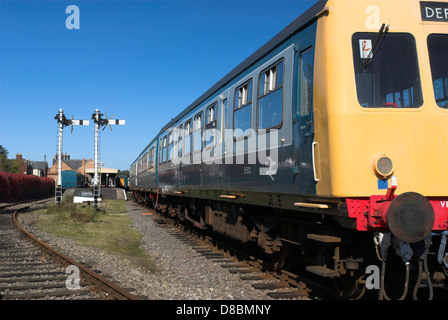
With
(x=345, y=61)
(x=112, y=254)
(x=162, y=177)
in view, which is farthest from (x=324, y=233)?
(x=162, y=177)

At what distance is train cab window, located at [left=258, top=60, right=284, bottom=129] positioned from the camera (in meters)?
5.83

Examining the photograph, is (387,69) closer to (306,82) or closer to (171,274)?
(306,82)

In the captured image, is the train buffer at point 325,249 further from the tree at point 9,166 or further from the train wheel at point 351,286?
the tree at point 9,166

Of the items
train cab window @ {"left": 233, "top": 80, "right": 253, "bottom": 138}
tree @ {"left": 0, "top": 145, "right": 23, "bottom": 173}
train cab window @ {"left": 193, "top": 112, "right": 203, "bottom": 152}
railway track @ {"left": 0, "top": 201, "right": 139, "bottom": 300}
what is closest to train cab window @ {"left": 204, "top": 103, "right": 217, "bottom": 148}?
train cab window @ {"left": 193, "top": 112, "right": 203, "bottom": 152}

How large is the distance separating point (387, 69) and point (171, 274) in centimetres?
506

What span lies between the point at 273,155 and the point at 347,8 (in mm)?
2135

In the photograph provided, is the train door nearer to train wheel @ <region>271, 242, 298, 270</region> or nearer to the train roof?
the train roof

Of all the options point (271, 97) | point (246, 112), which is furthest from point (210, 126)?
point (271, 97)

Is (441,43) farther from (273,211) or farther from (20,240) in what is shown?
(20,240)

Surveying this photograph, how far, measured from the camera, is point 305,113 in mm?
5031

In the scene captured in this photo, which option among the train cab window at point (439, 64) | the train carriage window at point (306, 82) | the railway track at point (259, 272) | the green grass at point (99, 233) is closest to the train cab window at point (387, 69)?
the train cab window at point (439, 64)

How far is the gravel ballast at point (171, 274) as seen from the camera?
6.14 metres

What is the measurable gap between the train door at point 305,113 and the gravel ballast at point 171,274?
6.64 feet

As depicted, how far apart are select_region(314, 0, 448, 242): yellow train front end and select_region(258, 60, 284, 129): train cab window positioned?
3.55 ft
